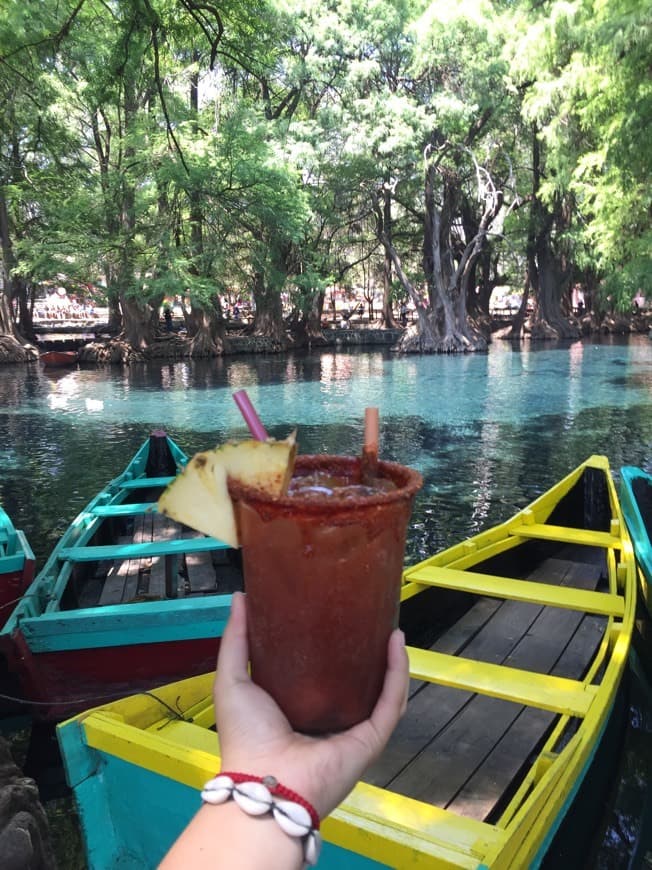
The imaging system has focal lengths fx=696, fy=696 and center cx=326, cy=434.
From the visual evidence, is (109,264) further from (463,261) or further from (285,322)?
(463,261)

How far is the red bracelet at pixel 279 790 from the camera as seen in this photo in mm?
1091

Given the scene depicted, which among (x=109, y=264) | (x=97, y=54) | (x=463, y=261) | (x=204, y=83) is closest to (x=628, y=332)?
(x=463, y=261)

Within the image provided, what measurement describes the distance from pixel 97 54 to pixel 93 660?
1450cm

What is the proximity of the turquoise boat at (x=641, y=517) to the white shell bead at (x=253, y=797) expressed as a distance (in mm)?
4440

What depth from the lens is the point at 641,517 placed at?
18.4 ft

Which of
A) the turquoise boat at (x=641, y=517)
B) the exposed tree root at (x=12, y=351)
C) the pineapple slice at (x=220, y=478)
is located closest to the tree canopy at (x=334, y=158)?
the exposed tree root at (x=12, y=351)

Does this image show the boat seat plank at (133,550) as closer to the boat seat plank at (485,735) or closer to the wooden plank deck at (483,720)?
the wooden plank deck at (483,720)

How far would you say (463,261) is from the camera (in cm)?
3080

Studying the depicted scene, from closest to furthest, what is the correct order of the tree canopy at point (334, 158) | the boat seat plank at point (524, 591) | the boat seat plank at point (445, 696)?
1. the boat seat plank at point (445, 696)
2. the boat seat plank at point (524, 591)
3. the tree canopy at point (334, 158)

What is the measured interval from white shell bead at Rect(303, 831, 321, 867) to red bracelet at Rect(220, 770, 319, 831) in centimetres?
1

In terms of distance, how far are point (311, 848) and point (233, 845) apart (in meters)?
0.12

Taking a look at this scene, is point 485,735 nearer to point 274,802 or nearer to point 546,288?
point 274,802

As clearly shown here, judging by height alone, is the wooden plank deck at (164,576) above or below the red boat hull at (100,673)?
above

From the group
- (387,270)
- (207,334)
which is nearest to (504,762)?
(207,334)
